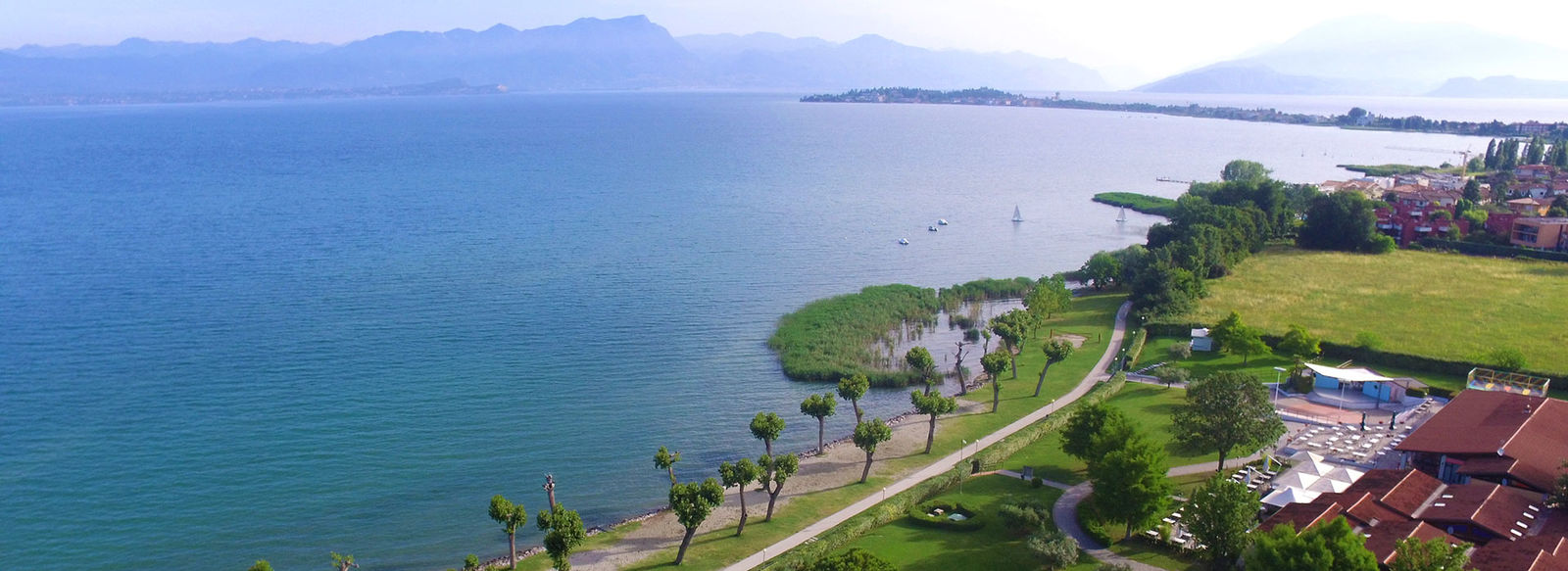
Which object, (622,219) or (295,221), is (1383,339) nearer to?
(622,219)

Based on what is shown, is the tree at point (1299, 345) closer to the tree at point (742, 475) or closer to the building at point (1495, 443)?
the building at point (1495, 443)

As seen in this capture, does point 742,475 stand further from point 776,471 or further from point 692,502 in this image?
point 692,502

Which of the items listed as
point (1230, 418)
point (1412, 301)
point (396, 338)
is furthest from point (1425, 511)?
point (396, 338)

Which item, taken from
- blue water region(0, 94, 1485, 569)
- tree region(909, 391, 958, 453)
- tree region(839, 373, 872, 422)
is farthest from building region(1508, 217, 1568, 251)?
tree region(839, 373, 872, 422)

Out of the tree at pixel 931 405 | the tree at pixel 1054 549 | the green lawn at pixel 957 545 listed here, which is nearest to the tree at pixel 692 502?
the green lawn at pixel 957 545

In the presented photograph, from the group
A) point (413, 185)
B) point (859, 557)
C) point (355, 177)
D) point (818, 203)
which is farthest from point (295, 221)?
point (859, 557)

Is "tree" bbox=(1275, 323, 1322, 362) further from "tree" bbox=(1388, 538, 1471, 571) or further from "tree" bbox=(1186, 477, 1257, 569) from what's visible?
"tree" bbox=(1388, 538, 1471, 571)
